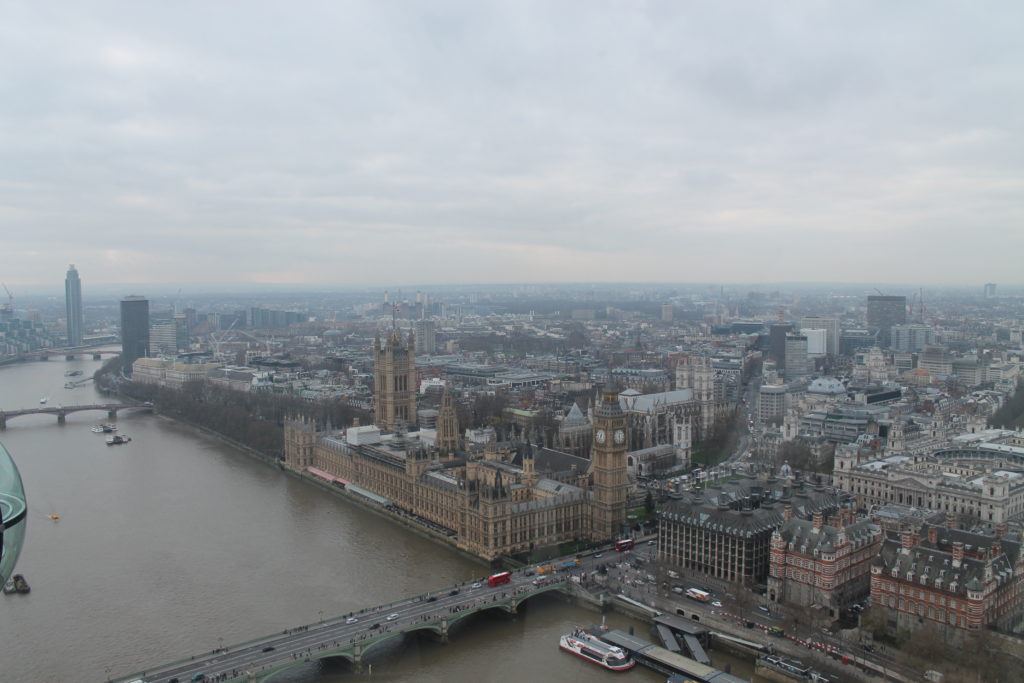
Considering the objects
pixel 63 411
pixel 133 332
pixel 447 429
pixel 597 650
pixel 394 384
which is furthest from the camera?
pixel 133 332

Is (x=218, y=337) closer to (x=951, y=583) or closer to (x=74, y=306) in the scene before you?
(x=74, y=306)

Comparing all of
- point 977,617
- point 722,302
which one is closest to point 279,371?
point 977,617

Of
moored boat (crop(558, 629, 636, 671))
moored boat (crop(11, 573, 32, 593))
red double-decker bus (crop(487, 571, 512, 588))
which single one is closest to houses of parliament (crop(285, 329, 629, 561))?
red double-decker bus (crop(487, 571, 512, 588))

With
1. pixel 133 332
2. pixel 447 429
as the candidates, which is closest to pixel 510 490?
pixel 447 429

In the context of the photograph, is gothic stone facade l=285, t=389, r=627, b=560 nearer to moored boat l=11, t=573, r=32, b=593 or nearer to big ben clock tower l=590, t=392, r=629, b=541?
big ben clock tower l=590, t=392, r=629, b=541

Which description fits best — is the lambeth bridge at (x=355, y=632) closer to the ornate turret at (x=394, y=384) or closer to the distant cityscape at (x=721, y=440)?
the distant cityscape at (x=721, y=440)

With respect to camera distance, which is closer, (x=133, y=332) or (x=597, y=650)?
(x=597, y=650)
